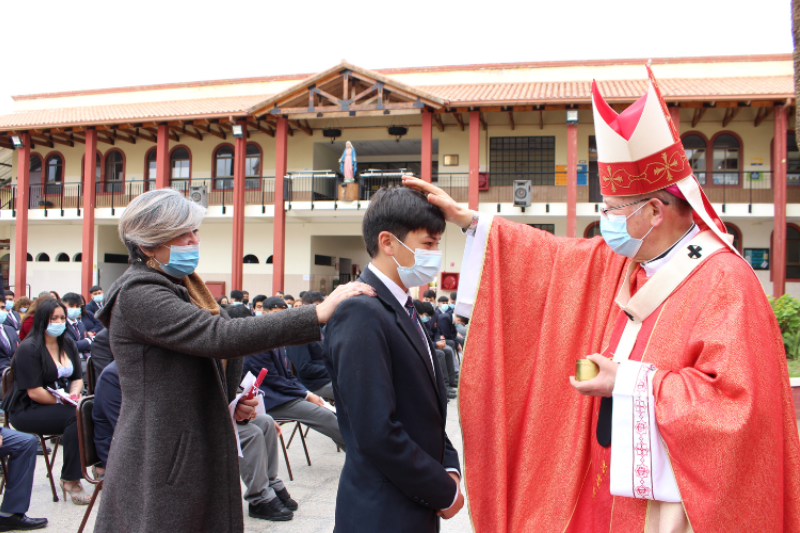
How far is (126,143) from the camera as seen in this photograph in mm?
19484

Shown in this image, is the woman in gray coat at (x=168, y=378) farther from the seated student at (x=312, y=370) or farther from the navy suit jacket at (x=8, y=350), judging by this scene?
the navy suit jacket at (x=8, y=350)

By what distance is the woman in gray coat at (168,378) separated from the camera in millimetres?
1681

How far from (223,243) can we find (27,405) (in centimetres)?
1522

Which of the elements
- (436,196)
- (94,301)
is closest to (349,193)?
(94,301)

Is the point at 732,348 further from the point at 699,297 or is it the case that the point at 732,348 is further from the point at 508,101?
the point at 508,101

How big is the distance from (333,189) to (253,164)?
2.78 m

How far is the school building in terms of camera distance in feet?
48.3

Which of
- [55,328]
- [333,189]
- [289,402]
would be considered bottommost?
[289,402]

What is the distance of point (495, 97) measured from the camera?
1457 centimetres

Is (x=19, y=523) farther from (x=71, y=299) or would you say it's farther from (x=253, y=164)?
(x=253, y=164)

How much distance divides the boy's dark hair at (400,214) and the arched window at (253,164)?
17409 millimetres

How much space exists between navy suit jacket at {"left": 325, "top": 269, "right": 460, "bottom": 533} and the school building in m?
13.2

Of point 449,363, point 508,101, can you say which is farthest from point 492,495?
point 508,101

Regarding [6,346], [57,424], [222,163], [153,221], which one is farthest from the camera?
[222,163]
